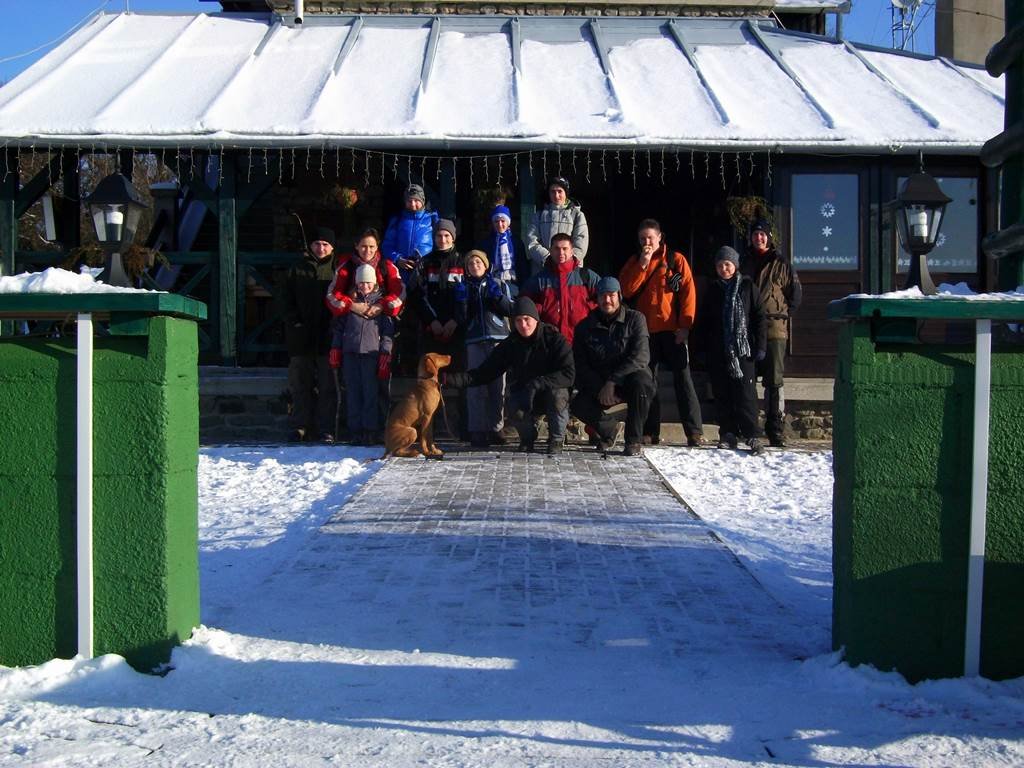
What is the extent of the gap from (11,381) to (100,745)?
131 cm

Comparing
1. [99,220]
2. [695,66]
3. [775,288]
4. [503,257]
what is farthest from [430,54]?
[99,220]

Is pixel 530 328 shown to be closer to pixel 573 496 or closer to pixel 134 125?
pixel 573 496

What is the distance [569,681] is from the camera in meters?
3.68

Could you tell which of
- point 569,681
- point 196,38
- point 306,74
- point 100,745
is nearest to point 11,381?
point 100,745

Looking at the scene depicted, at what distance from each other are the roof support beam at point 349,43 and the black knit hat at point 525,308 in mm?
4644

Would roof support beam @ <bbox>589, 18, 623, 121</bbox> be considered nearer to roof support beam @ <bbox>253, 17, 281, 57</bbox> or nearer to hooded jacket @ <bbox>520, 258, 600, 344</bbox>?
hooded jacket @ <bbox>520, 258, 600, 344</bbox>

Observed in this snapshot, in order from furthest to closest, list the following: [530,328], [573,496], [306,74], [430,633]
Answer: [306,74] → [530,328] → [573,496] → [430,633]

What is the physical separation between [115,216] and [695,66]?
860 cm

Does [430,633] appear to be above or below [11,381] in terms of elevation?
below

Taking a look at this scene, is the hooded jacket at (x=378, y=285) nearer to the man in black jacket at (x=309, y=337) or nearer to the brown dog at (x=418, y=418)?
the man in black jacket at (x=309, y=337)

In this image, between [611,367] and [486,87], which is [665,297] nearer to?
[611,367]

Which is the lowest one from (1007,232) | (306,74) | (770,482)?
(770,482)

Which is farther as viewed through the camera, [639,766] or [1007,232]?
[1007,232]

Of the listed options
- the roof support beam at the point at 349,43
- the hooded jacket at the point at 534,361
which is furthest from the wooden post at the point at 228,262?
the hooded jacket at the point at 534,361
